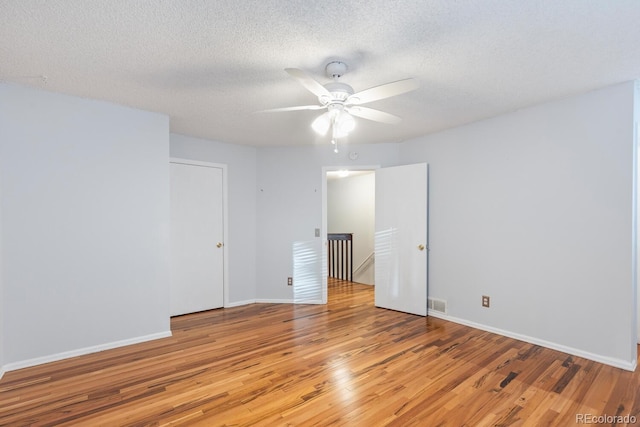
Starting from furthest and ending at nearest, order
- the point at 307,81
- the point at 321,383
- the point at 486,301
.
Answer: the point at 486,301, the point at 321,383, the point at 307,81

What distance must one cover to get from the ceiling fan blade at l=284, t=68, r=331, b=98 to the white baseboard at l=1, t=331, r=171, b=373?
2.89 meters

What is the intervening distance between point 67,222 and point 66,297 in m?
0.66

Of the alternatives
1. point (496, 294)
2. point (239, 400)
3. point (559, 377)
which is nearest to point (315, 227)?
point (496, 294)

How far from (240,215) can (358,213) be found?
308cm

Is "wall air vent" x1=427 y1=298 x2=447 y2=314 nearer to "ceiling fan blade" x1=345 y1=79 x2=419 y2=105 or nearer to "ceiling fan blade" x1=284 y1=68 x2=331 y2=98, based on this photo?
"ceiling fan blade" x1=345 y1=79 x2=419 y2=105

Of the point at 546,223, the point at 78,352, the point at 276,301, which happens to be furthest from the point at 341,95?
the point at 276,301

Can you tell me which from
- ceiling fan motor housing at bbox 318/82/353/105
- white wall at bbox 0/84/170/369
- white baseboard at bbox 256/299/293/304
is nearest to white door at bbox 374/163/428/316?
white baseboard at bbox 256/299/293/304

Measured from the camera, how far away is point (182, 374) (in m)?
2.55

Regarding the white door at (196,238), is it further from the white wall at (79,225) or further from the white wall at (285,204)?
the white wall at (79,225)

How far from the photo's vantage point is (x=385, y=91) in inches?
80.7

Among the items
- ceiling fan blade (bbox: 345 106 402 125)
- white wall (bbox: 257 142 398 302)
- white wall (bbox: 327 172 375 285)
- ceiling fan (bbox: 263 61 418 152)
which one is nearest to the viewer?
ceiling fan (bbox: 263 61 418 152)

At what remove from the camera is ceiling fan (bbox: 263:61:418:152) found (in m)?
1.95

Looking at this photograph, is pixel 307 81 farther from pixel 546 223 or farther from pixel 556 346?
pixel 556 346

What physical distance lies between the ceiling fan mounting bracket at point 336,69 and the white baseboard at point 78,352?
9.89 feet
